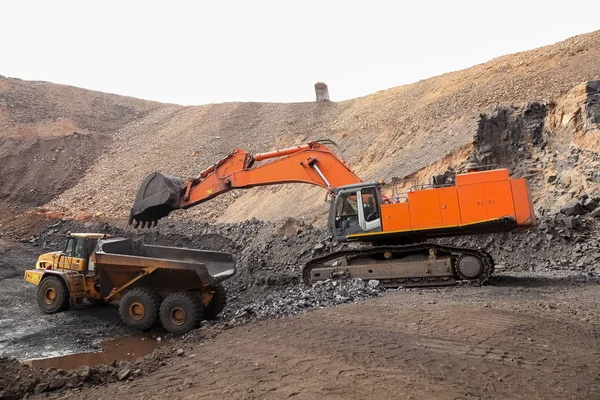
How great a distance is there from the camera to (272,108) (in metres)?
32.1

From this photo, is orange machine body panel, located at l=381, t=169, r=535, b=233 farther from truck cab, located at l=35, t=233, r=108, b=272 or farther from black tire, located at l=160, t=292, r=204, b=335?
truck cab, located at l=35, t=233, r=108, b=272

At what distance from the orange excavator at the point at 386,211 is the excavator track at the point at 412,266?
18 mm

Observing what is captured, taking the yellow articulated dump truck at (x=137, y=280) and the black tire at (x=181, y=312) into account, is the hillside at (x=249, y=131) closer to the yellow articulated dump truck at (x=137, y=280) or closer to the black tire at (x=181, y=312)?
the yellow articulated dump truck at (x=137, y=280)

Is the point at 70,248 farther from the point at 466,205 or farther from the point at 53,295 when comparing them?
the point at 466,205

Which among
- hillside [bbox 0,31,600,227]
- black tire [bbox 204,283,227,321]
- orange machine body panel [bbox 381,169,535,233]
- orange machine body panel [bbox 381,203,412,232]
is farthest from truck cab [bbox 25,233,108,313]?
hillside [bbox 0,31,600,227]

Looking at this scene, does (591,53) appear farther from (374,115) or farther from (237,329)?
(237,329)

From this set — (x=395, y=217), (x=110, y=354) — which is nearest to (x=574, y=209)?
(x=395, y=217)

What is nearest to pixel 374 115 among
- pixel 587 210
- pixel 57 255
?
pixel 587 210

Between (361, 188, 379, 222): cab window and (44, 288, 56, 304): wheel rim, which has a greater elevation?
(361, 188, 379, 222): cab window

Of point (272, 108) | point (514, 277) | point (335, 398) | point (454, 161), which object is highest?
point (272, 108)

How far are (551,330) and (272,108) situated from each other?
92.7 ft

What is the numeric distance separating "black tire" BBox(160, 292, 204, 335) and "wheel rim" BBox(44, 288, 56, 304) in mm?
3045

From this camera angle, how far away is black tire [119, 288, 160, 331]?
789 centimetres

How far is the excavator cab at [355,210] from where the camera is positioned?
895cm
